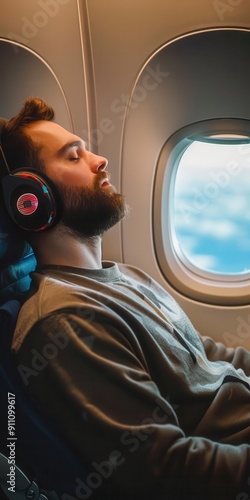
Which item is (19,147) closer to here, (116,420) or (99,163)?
(99,163)

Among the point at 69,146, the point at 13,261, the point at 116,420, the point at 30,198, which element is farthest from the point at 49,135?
the point at 116,420

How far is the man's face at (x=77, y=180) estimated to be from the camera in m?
1.32

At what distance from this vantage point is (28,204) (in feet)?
4.17

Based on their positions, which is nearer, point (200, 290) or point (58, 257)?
point (58, 257)

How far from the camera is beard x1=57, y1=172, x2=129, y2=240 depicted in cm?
132

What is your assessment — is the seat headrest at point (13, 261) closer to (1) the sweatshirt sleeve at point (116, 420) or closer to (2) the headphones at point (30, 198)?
(2) the headphones at point (30, 198)

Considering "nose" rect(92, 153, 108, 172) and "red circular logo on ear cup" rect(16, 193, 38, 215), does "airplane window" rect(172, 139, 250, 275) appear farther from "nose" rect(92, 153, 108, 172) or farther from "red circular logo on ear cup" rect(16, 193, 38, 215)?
"red circular logo on ear cup" rect(16, 193, 38, 215)

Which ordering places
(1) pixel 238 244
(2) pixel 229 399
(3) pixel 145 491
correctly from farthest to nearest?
(1) pixel 238 244 < (2) pixel 229 399 < (3) pixel 145 491

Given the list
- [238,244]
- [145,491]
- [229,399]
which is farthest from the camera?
[238,244]

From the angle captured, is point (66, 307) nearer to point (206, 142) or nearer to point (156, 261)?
point (156, 261)

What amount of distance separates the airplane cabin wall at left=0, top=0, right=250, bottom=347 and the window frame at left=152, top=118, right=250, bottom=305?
0.02m

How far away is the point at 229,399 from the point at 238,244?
43cm

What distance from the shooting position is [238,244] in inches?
59.6

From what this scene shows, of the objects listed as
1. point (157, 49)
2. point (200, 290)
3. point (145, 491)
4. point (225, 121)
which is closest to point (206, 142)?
point (225, 121)
